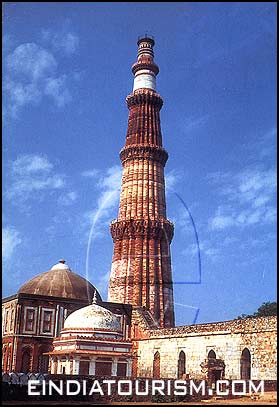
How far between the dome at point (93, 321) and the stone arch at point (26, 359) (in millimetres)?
6775

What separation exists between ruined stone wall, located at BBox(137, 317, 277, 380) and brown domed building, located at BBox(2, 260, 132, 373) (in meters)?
5.41

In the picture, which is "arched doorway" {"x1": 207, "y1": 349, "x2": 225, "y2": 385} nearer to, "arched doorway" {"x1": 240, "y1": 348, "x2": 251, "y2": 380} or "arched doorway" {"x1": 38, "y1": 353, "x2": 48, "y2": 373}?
"arched doorway" {"x1": 240, "y1": 348, "x2": 251, "y2": 380}

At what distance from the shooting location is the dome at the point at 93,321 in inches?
1371

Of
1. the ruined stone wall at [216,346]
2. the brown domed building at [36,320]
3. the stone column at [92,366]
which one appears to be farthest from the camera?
the brown domed building at [36,320]

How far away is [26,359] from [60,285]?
660 cm

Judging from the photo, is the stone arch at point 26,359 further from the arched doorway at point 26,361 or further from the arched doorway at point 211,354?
the arched doorway at point 211,354

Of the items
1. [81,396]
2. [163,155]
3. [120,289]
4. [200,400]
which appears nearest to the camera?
[81,396]

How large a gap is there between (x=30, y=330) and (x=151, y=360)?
30.2ft

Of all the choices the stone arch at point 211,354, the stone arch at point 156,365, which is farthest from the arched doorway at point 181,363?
the stone arch at point 211,354

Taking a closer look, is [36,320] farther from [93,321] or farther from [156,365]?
[156,365]

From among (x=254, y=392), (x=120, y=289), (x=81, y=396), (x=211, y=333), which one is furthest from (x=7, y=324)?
(x=254, y=392)

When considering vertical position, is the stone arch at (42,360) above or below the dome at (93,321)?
below

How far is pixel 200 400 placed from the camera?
25625 millimetres

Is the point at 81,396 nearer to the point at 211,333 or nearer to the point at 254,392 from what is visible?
the point at 254,392
